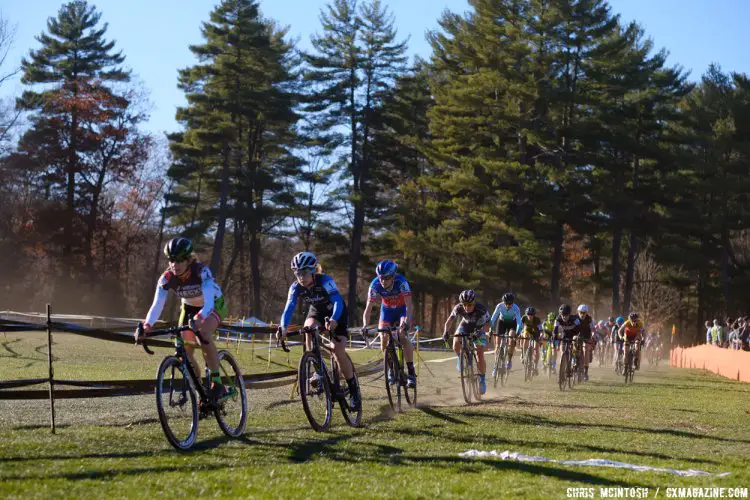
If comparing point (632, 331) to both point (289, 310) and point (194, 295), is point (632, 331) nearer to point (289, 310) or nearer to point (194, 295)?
point (289, 310)

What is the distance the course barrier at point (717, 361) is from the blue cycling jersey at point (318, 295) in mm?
21384

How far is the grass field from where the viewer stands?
7910mm

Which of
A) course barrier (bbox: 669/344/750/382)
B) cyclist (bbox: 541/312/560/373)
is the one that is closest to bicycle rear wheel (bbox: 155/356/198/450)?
cyclist (bbox: 541/312/560/373)

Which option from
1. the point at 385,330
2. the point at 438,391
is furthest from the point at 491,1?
the point at 385,330

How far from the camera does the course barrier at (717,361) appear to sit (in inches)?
1208

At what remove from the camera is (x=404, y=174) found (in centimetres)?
7119

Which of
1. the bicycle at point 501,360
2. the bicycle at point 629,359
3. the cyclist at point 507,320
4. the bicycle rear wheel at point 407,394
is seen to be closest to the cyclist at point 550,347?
the cyclist at point 507,320

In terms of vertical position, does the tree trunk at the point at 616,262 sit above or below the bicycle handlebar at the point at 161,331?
above

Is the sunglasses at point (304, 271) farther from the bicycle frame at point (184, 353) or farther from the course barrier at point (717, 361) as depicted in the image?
the course barrier at point (717, 361)

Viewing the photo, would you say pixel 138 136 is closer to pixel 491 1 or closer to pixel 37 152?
pixel 37 152

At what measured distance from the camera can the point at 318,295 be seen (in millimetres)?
12172

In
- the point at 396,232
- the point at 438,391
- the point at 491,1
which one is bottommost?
the point at 438,391

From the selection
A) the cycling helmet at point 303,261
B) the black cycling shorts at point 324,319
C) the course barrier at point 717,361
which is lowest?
the course barrier at point 717,361

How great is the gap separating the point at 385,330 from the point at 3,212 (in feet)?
179
